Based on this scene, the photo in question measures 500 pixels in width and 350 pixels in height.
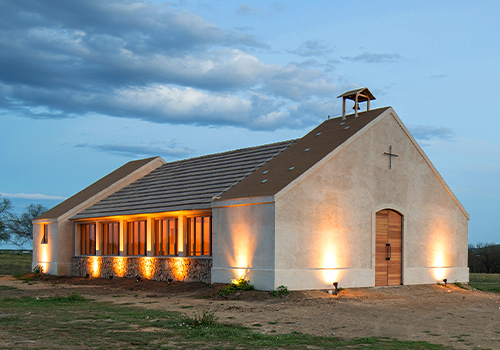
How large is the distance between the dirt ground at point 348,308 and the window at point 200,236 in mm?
1587

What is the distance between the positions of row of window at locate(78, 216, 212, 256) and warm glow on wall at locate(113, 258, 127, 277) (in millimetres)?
504

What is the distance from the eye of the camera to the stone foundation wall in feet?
78.9

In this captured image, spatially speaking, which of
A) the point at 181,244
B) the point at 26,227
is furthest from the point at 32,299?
the point at 26,227

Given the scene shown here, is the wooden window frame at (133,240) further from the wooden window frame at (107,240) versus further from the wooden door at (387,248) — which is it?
the wooden door at (387,248)

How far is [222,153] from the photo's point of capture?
31.0 m

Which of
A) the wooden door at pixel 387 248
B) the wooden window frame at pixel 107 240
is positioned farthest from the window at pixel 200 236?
the wooden door at pixel 387 248

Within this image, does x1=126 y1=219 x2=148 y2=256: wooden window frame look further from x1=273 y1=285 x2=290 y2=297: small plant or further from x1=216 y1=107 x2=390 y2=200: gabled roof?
x1=273 y1=285 x2=290 y2=297: small plant

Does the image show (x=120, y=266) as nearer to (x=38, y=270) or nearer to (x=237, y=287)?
(x=38, y=270)

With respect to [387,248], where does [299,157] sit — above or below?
above

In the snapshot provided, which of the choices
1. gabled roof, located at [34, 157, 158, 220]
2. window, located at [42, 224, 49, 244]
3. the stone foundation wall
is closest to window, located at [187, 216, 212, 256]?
the stone foundation wall

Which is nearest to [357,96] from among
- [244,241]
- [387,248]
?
[387,248]

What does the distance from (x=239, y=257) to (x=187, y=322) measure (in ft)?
26.3

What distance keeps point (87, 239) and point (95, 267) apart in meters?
2.33

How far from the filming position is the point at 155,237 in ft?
90.7
